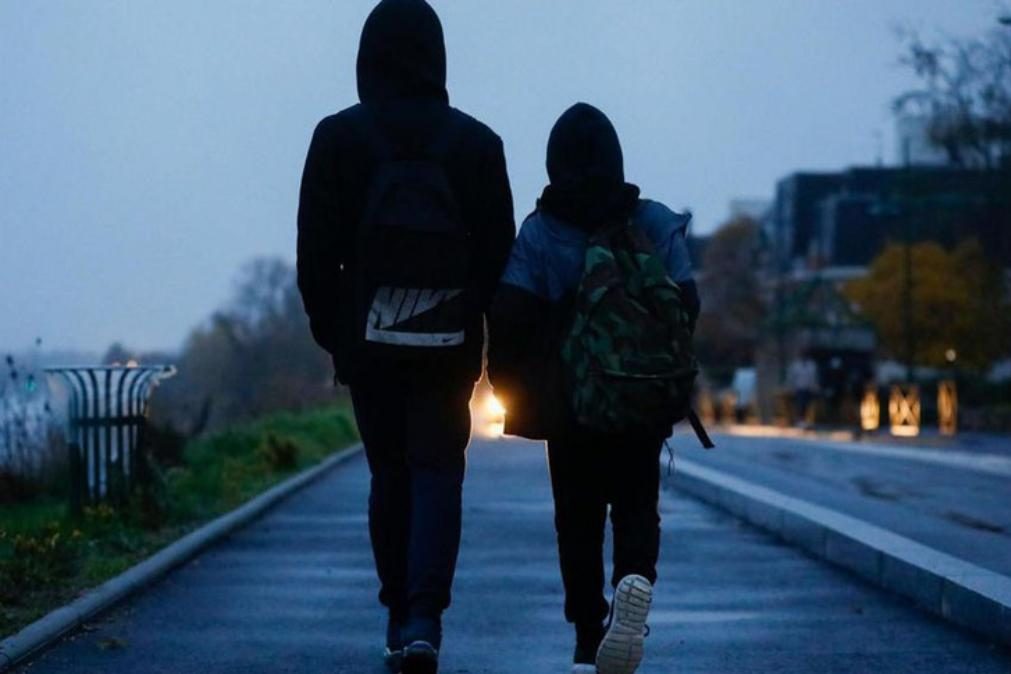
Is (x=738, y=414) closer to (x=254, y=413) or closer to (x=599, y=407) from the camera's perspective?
(x=254, y=413)

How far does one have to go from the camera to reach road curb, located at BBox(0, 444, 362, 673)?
25.0ft

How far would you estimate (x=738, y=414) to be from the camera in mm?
70750

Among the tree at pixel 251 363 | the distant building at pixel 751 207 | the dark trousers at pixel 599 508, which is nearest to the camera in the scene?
the dark trousers at pixel 599 508

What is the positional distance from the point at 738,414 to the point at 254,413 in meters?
31.5

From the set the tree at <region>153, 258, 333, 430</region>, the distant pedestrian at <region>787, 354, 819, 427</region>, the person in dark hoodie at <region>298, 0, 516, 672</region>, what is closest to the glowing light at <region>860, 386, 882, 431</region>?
the distant pedestrian at <region>787, 354, 819, 427</region>

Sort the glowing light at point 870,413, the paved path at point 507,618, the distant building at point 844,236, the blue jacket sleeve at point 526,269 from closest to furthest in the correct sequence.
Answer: the blue jacket sleeve at point 526,269
the paved path at point 507,618
the glowing light at point 870,413
the distant building at point 844,236

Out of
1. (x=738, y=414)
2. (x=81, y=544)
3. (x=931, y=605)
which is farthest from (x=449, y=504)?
(x=738, y=414)

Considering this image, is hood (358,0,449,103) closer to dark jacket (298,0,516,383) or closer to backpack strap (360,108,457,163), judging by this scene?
dark jacket (298,0,516,383)

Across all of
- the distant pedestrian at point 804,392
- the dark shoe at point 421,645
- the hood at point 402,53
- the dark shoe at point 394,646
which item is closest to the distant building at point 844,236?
the distant pedestrian at point 804,392

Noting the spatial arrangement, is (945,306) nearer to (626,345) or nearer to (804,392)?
(804,392)

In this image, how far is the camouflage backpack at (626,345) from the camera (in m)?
6.21

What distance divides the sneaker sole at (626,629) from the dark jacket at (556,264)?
1.74 ft

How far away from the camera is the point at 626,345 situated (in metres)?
6.23

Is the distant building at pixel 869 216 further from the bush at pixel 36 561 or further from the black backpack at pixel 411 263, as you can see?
the black backpack at pixel 411 263
